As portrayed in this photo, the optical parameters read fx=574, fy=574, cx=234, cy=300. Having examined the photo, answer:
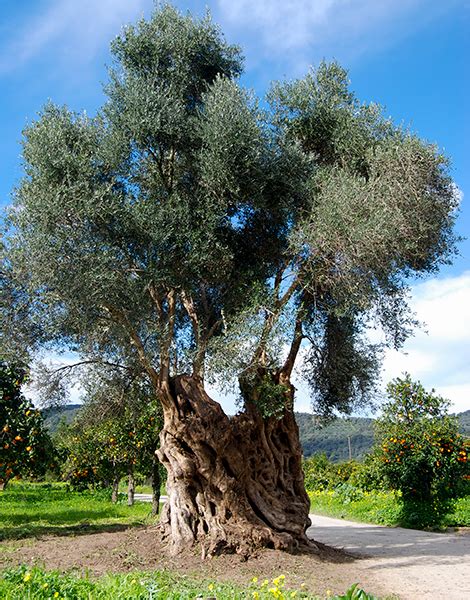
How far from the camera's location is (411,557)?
12508 mm

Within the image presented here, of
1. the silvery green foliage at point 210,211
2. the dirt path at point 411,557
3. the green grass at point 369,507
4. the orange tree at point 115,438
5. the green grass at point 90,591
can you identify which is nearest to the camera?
the green grass at point 90,591

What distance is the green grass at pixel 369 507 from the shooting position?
19.1 m

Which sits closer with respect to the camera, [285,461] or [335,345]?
[285,461]

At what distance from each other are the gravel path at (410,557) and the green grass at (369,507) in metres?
0.88

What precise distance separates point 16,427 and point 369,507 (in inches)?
574

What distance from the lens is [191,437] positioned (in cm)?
1155

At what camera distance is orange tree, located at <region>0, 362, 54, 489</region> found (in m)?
15.6

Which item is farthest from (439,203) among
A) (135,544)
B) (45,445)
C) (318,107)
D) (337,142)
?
(45,445)

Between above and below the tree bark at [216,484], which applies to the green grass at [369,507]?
below

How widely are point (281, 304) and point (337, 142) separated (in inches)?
163

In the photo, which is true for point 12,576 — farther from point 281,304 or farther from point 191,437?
point 281,304

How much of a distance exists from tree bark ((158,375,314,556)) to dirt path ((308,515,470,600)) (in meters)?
1.89

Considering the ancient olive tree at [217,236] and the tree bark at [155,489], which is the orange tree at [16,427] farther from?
the tree bark at [155,489]

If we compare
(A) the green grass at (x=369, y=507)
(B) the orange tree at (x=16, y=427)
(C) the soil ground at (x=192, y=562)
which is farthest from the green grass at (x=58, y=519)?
(A) the green grass at (x=369, y=507)
